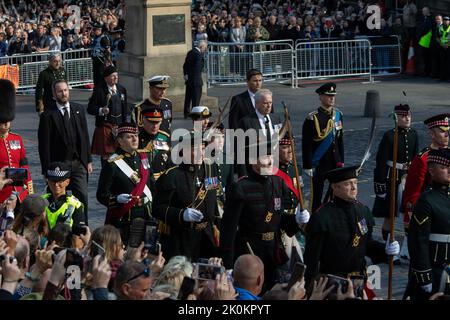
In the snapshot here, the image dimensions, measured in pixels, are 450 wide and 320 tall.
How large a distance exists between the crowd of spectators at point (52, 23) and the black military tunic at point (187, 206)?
1847 centimetres

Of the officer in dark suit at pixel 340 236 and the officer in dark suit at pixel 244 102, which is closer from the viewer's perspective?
the officer in dark suit at pixel 340 236

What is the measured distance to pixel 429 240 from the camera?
10.7m

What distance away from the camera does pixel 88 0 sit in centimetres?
4144

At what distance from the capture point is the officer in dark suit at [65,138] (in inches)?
590

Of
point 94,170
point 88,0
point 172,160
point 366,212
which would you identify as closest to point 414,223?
point 366,212

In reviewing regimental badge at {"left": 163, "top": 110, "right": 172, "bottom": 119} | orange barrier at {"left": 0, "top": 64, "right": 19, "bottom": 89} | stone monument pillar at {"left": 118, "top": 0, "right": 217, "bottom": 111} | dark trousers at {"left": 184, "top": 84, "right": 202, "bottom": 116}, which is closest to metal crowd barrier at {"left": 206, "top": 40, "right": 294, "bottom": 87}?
stone monument pillar at {"left": 118, "top": 0, "right": 217, "bottom": 111}

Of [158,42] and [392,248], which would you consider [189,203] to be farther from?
[158,42]

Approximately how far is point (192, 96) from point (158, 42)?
1.59 m

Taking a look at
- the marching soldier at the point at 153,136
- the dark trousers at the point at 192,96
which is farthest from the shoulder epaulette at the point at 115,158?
the dark trousers at the point at 192,96

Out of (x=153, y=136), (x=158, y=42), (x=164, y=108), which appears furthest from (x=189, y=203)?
(x=158, y=42)

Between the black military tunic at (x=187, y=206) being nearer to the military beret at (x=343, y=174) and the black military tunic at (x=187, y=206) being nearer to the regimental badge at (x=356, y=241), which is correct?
the military beret at (x=343, y=174)

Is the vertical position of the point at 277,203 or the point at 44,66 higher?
the point at 44,66

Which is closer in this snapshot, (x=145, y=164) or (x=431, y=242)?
(x=431, y=242)

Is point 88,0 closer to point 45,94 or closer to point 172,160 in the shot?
point 45,94
